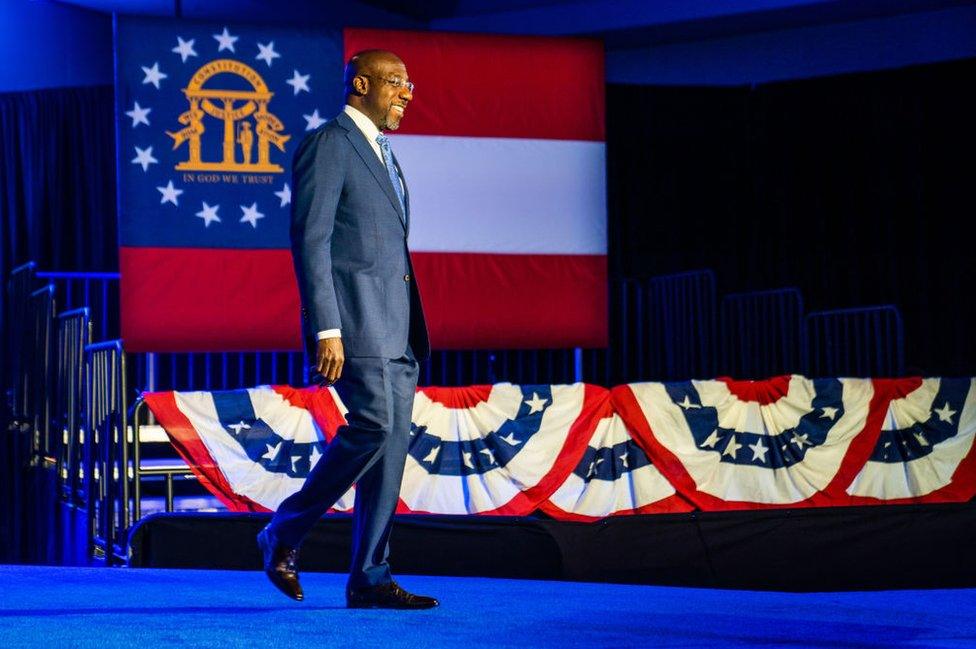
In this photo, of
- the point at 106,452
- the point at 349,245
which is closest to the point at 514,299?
the point at 106,452

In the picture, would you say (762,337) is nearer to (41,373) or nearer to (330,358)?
(41,373)

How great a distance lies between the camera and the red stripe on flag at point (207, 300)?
689cm

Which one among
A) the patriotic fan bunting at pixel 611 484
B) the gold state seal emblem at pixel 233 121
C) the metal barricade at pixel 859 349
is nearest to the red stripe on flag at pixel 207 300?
the gold state seal emblem at pixel 233 121

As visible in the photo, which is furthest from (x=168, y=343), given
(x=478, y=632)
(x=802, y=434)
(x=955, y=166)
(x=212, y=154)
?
(x=955, y=166)

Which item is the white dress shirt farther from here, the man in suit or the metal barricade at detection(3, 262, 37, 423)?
the metal barricade at detection(3, 262, 37, 423)

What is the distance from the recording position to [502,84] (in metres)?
7.57

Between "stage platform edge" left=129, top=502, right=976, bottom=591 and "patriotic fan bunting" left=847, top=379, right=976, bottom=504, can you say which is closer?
"stage platform edge" left=129, top=502, right=976, bottom=591

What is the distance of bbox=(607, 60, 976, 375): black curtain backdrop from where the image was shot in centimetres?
961

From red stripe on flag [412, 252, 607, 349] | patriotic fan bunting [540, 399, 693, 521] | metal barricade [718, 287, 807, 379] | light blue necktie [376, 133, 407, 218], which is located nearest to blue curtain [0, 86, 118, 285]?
red stripe on flag [412, 252, 607, 349]

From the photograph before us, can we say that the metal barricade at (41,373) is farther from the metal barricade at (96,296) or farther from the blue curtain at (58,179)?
the blue curtain at (58,179)

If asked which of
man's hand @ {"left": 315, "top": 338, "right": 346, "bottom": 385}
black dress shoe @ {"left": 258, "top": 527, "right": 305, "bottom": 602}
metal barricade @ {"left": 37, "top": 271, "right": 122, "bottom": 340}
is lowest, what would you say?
black dress shoe @ {"left": 258, "top": 527, "right": 305, "bottom": 602}

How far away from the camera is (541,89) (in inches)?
300

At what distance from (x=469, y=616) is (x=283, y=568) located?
464mm

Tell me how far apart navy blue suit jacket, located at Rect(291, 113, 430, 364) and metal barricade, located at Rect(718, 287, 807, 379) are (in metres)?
5.47
